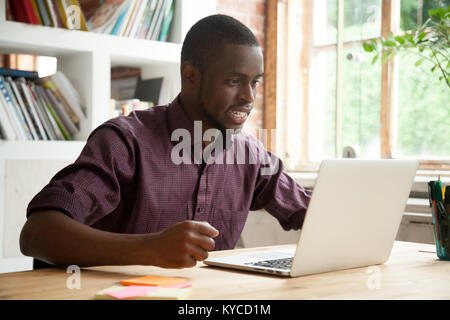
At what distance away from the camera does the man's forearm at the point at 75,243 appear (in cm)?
115

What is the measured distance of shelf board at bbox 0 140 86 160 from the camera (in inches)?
92.8

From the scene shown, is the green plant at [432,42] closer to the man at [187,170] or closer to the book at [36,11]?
the man at [187,170]

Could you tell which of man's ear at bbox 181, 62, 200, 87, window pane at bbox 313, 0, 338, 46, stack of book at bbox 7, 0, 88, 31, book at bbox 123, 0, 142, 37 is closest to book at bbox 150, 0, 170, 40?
book at bbox 123, 0, 142, 37

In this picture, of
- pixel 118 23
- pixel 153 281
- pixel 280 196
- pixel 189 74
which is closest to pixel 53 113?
pixel 118 23

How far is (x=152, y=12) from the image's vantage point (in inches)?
113

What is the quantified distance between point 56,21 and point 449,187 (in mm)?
1805

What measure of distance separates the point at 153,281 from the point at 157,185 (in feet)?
2.01

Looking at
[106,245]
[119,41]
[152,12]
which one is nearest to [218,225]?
[106,245]

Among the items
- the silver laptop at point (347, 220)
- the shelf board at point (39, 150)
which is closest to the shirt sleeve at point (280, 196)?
the silver laptop at point (347, 220)

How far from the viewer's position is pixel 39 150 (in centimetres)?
245

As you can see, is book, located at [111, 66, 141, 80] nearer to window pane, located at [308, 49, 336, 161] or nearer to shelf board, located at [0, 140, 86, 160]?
shelf board, located at [0, 140, 86, 160]

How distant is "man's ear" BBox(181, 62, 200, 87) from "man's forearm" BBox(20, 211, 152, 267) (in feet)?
2.05

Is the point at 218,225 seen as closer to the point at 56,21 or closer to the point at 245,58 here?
the point at 245,58

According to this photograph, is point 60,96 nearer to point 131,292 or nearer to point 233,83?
point 233,83
